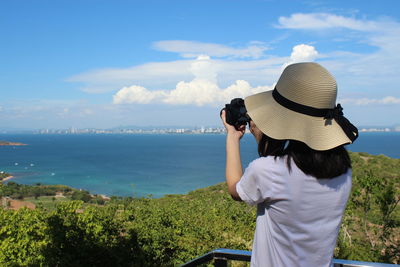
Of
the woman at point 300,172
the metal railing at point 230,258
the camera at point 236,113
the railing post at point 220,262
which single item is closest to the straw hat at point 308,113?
the woman at point 300,172

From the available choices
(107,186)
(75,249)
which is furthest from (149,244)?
(107,186)

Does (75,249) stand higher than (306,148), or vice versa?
(306,148)

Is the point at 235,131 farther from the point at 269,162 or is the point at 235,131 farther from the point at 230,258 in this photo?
the point at 230,258

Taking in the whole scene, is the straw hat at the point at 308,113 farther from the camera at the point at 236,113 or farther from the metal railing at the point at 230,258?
the metal railing at the point at 230,258

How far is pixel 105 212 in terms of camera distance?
15.5ft

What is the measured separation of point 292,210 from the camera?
1013 millimetres

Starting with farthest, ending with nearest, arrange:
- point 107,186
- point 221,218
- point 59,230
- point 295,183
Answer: point 107,186 < point 221,218 < point 59,230 < point 295,183

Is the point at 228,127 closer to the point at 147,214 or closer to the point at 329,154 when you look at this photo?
the point at 329,154

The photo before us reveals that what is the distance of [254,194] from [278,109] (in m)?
0.26

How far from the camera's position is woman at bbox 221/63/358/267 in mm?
1003

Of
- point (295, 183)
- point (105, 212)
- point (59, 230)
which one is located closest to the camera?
point (295, 183)

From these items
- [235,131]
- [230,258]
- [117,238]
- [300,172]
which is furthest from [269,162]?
[117,238]

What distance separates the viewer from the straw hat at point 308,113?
100cm

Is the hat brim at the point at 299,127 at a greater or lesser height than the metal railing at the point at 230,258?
greater
